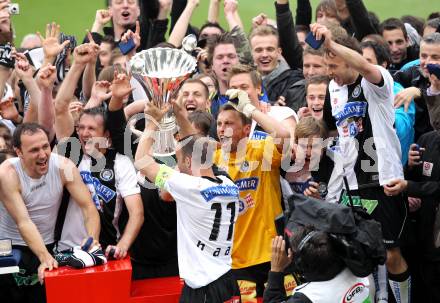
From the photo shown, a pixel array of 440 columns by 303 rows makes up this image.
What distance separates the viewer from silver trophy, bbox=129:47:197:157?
5.87 meters

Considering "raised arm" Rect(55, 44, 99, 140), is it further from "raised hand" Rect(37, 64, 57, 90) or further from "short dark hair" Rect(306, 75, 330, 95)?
"short dark hair" Rect(306, 75, 330, 95)

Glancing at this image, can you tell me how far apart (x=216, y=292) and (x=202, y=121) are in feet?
4.88

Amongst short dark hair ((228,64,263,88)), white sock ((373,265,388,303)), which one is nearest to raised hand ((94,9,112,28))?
Result: short dark hair ((228,64,263,88))

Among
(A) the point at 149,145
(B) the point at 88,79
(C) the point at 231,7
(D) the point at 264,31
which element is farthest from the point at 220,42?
(A) the point at 149,145

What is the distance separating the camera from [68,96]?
23.2 feet

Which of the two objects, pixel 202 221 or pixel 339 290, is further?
pixel 202 221

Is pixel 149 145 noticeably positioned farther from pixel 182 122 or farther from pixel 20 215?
pixel 20 215

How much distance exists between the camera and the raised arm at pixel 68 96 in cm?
705

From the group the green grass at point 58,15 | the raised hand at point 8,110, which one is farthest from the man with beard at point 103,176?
the green grass at point 58,15

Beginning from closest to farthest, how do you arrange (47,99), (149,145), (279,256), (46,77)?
(279,256) < (149,145) < (46,77) < (47,99)

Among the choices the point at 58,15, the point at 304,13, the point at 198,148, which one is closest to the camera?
the point at 198,148

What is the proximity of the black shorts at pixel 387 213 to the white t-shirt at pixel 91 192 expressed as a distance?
5.37ft

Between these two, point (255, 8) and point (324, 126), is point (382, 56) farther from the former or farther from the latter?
point (255, 8)

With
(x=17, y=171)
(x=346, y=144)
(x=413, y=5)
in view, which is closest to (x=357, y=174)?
(x=346, y=144)
